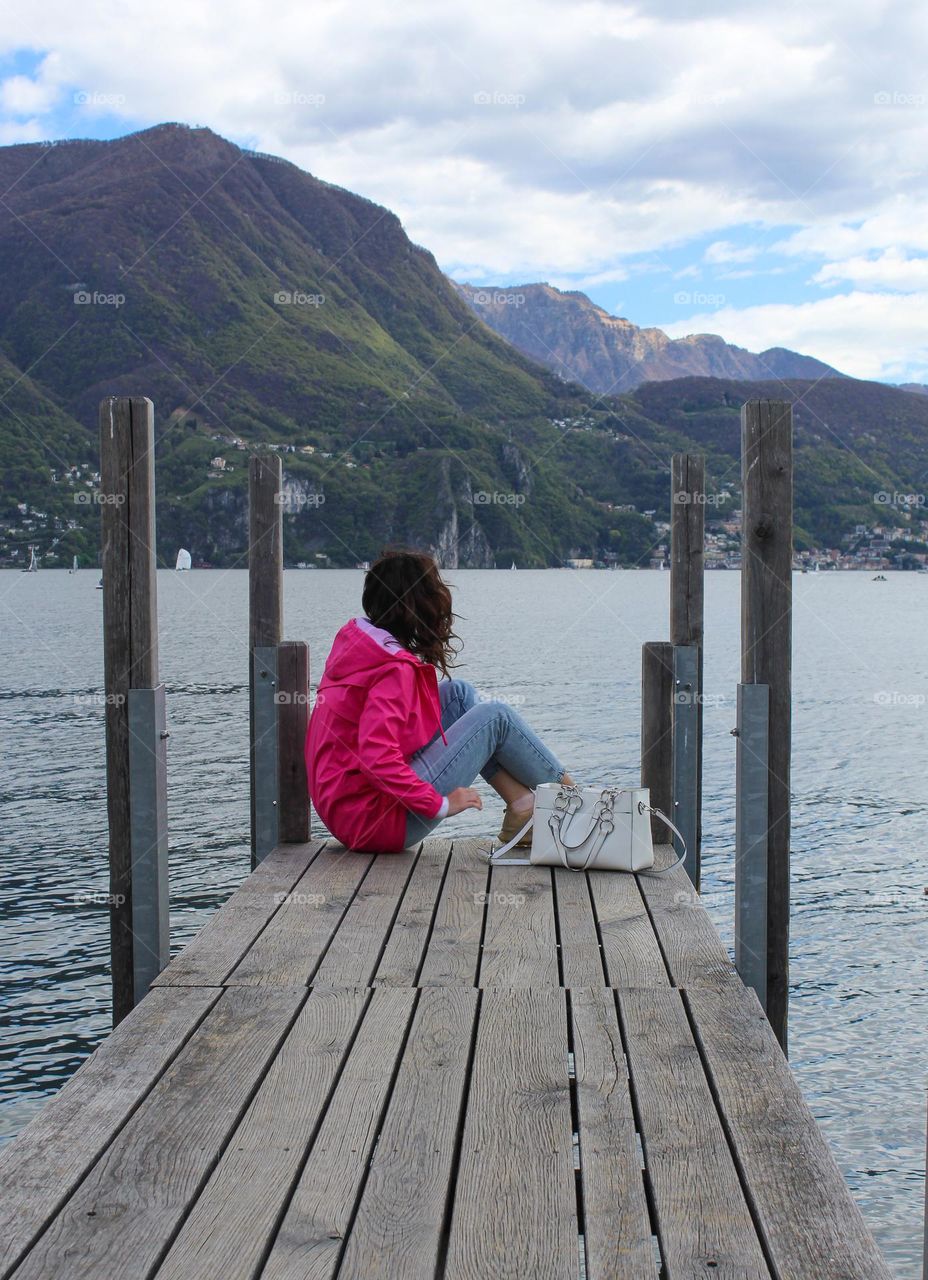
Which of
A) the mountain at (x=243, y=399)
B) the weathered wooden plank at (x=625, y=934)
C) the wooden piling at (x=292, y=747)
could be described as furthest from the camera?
the mountain at (x=243, y=399)

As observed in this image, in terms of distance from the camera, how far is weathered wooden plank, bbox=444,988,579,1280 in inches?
102

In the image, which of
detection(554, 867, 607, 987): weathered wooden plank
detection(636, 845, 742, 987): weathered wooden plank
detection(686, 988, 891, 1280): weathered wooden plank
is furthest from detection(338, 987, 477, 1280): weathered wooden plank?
detection(636, 845, 742, 987): weathered wooden plank

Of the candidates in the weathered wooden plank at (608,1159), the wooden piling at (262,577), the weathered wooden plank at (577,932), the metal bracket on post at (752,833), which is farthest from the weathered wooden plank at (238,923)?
the metal bracket on post at (752,833)

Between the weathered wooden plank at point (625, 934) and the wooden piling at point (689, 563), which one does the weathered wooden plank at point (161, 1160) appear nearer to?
the weathered wooden plank at point (625, 934)

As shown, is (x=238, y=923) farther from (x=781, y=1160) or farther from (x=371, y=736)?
(x=781, y=1160)

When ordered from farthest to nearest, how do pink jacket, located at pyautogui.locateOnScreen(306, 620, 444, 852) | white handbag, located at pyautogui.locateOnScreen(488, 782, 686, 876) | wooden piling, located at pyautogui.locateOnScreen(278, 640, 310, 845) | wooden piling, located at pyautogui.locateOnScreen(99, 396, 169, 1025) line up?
1. wooden piling, located at pyautogui.locateOnScreen(278, 640, 310, 845)
2. white handbag, located at pyautogui.locateOnScreen(488, 782, 686, 876)
3. pink jacket, located at pyautogui.locateOnScreen(306, 620, 444, 852)
4. wooden piling, located at pyautogui.locateOnScreen(99, 396, 169, 1025)

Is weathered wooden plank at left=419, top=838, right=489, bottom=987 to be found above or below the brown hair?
below

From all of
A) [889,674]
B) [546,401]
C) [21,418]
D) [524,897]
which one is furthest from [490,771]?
[546,401]

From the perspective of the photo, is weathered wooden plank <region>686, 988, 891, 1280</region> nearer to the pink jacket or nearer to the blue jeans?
the pink jacket

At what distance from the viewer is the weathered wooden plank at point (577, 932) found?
4598 millimetres

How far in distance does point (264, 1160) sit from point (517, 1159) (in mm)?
621

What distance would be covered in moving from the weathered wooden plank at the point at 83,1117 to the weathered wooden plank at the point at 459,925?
0.87 m

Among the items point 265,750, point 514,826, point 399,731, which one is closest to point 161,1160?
point 399,731

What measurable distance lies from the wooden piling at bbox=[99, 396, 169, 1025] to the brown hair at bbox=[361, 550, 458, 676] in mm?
1253
